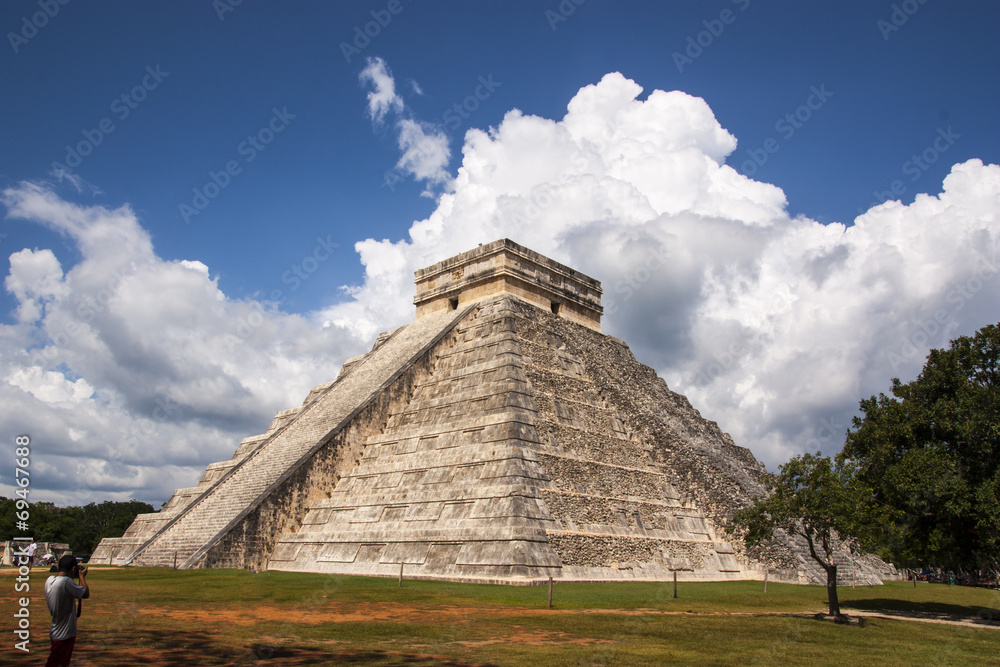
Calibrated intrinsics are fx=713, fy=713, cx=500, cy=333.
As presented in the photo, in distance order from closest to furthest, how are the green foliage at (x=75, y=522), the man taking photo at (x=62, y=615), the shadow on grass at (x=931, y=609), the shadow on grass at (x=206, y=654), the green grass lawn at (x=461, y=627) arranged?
the man taking photo at (x=62, y=615), the shadow on grass at (x=206, y=654), the green grass lawn at (x=461, y=627), the shadow on grass at (x=931, y=609), the green foliage at (x=75, y=522)

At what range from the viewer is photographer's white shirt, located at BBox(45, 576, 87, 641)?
549 cm

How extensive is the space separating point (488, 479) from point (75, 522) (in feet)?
155

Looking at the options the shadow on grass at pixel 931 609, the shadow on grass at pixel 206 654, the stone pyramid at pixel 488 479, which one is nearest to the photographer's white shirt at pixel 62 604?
the shadow on grass at pixel 206 654

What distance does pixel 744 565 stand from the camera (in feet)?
63.1

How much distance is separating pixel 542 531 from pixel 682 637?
239 inches

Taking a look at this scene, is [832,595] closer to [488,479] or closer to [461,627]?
[461,627]

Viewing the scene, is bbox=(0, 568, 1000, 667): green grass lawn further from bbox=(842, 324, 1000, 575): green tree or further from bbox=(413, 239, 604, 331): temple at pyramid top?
bbox=(413, 239, 604, 331): temple at pyramid top

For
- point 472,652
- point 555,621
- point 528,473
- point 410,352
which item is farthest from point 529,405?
point 472,652

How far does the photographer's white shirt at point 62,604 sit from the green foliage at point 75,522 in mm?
42656

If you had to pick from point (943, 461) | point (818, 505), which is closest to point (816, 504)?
point (818, 505)

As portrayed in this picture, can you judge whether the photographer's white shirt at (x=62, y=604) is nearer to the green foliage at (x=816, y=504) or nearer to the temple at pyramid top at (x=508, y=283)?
the green foliage at (x=816, y=504)

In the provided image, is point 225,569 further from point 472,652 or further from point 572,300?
point 572,300

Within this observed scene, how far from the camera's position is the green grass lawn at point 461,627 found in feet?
24.2

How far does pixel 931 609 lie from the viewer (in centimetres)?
1516
